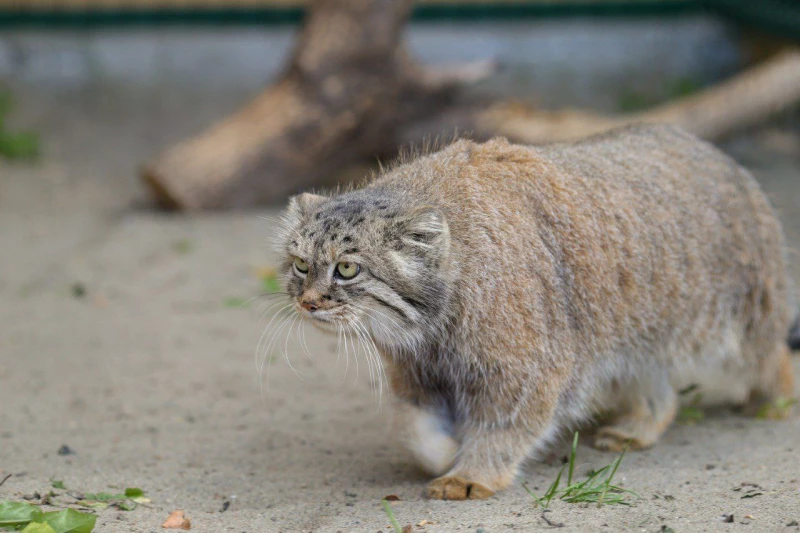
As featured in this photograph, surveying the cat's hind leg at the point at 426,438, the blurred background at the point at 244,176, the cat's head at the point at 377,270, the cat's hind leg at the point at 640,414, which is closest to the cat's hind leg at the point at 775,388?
the blurred background at the point at 244,176

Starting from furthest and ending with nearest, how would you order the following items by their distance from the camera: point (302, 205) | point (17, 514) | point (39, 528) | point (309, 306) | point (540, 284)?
point (302, 205)
point (540, 284)
point (309, 306)
point (17, 514)
point (39, 528)

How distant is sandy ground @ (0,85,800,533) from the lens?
4129mm

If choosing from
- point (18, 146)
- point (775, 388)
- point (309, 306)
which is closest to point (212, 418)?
point (309, 306)

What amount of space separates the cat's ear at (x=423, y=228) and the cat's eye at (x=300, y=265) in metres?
0.46

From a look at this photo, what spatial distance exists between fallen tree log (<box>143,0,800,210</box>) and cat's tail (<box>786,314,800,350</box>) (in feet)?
11.2

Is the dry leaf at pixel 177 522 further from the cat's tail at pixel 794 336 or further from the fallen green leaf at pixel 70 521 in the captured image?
the cat's tail at pixel 794 336

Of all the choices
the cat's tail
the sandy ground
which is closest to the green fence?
the sandy ground

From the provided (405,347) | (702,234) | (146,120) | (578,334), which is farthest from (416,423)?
(146,120)

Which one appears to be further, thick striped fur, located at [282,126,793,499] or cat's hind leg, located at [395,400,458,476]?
cat's hind leg, located at [395,400,458,476]

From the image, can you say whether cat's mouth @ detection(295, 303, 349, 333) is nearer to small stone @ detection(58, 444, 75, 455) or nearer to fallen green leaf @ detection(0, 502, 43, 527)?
fallen green leaf @ detection(0, 502, 43, 527)

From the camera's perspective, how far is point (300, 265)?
433cm

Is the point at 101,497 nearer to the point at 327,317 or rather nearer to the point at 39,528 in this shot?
the point at 39,528

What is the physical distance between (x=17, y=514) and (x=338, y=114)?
6363 millimetres

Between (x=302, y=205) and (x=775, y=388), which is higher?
(x=302, y=205)
